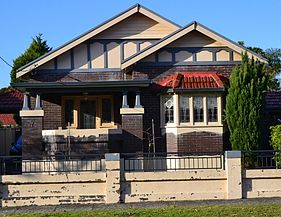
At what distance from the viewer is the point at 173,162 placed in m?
16.0

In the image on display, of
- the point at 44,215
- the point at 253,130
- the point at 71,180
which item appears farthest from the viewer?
the point at 253,130

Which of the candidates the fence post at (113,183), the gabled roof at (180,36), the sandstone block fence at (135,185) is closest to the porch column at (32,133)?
the gabled roof at (180,36)

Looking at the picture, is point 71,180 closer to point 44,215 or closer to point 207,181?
point 44,215

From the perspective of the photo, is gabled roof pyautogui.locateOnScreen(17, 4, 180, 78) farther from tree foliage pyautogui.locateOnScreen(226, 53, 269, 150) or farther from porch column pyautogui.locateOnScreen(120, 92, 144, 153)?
tree foliage pyautogui.locateOnScreen(226, 53, 269, 150)

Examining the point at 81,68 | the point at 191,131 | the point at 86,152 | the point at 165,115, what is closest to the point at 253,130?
the point at 191,131

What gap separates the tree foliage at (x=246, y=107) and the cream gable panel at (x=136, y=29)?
4.68 m

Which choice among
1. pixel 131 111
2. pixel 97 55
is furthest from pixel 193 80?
pixel 97 55

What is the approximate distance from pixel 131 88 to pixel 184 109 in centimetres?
198

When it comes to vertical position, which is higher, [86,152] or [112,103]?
[112,103]

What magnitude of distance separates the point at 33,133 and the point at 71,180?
4844 millimetres

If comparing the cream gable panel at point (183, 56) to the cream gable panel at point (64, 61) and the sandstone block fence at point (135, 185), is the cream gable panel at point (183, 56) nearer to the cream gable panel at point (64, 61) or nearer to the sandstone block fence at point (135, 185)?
the cream gable panel at point (64, 61)

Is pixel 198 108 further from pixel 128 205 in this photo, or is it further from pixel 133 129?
pixel 128 205

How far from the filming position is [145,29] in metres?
19.6

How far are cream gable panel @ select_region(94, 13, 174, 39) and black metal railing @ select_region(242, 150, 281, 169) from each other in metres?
7.15
